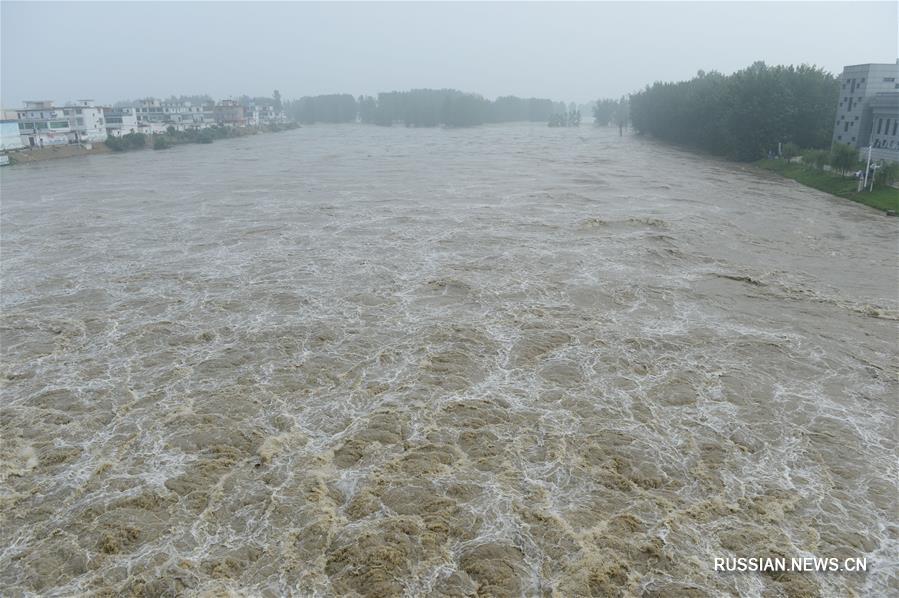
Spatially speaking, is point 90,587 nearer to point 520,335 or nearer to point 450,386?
point 450,386

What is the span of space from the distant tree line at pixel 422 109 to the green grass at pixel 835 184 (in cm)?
6154

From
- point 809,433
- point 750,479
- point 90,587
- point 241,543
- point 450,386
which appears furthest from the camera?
point 450,386

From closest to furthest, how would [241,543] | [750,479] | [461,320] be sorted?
[241,543] < [750,479] < [461,320]

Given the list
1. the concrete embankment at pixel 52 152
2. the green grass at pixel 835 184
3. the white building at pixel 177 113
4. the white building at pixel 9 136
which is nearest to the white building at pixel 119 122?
the concrete embankment at pixel 52 152

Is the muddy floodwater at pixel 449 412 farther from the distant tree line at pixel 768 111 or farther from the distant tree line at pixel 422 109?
the distant tree line at pixel 422 109

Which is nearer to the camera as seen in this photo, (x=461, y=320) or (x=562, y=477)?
(x=562, y=477)

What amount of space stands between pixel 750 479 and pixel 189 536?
5472 millimetres

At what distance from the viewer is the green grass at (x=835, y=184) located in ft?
62.4

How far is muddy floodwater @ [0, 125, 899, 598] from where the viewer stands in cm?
545

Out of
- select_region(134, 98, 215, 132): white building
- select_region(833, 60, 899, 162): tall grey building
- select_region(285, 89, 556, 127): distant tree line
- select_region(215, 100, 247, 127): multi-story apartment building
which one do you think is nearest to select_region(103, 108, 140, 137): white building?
select_region(134, 98, 215, 132): white building

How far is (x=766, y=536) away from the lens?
5.62 meters

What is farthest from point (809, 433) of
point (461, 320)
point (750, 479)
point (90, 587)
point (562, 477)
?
point (90, 587)

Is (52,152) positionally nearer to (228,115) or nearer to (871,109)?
(228,115)

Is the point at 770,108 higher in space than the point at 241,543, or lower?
higher
